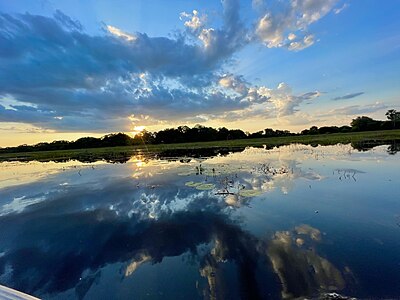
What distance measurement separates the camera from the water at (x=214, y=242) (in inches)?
175

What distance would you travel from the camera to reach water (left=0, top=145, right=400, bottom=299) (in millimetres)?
4449

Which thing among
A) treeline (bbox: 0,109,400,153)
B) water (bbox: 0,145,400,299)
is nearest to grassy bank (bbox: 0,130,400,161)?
water (bbox: 0,145,400,299)

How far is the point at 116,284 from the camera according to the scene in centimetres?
488

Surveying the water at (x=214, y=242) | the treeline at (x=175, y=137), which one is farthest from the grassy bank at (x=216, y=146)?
the treeline at (x=175, y=137)

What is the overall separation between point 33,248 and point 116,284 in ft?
12.4

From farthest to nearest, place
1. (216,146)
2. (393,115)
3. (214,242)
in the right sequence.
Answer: (393,115), (216,146), (214,242)

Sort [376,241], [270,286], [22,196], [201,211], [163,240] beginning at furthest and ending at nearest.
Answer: [22,196]
[201,211]
[163,240]
[376,241]
[270,286]

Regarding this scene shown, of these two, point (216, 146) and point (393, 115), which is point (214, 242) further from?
point (393, 115)

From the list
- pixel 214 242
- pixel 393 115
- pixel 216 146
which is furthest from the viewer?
pixel 393 115

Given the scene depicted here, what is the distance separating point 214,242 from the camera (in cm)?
636

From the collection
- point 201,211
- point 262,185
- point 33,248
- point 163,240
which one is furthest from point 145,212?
point 262,185

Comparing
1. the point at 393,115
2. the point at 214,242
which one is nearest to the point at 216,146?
the point at 214,242

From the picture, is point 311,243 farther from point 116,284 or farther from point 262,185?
point 262,185

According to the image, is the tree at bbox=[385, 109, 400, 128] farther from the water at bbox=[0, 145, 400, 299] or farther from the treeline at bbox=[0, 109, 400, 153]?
the water at bbox=[0, 145, 400, 299]
